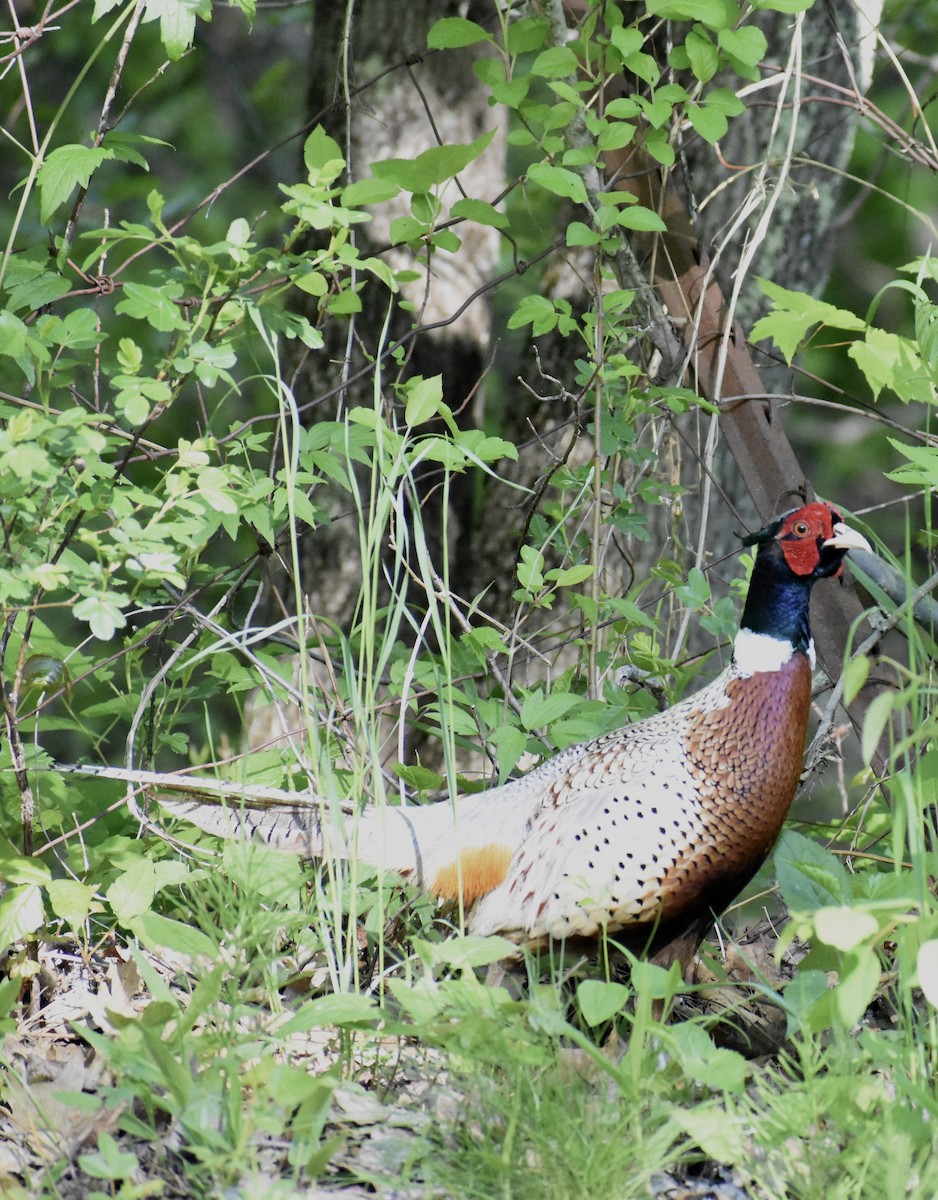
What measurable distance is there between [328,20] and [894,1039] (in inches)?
148

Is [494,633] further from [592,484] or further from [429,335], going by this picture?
[429,335]

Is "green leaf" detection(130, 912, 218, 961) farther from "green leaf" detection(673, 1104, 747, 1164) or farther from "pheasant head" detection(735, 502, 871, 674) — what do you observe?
"pheasant head" detection(735, 502, 871, 674)

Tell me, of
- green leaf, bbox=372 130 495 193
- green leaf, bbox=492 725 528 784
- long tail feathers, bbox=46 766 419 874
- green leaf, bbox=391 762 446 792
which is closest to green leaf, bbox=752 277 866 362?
green leaf, bbox=372 130 495 193

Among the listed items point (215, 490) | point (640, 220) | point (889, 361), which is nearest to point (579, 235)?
point (640, 220)

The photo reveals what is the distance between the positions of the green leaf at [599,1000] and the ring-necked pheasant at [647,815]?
17.8 inches

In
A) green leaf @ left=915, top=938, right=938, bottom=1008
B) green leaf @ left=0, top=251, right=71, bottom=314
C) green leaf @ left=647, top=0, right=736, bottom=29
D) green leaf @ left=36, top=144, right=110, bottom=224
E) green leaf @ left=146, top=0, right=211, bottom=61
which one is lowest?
green leaf @ left=915, top=938, right=938, bottom=1008

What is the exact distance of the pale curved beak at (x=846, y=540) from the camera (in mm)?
2781

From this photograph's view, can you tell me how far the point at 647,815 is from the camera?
8.93ft

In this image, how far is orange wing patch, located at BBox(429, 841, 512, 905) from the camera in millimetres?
2904

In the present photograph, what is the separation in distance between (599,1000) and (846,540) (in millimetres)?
1257

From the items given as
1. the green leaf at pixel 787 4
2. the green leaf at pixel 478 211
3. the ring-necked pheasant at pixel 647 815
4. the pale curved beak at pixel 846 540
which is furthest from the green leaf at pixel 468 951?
the green leaf at pixel 787 4

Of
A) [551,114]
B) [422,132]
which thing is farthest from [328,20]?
[551,114]

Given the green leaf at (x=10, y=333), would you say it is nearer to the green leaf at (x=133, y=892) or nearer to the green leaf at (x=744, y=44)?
the green leaf at (x=133, y=892)

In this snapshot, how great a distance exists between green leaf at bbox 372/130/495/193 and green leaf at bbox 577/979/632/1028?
66.0 inches
